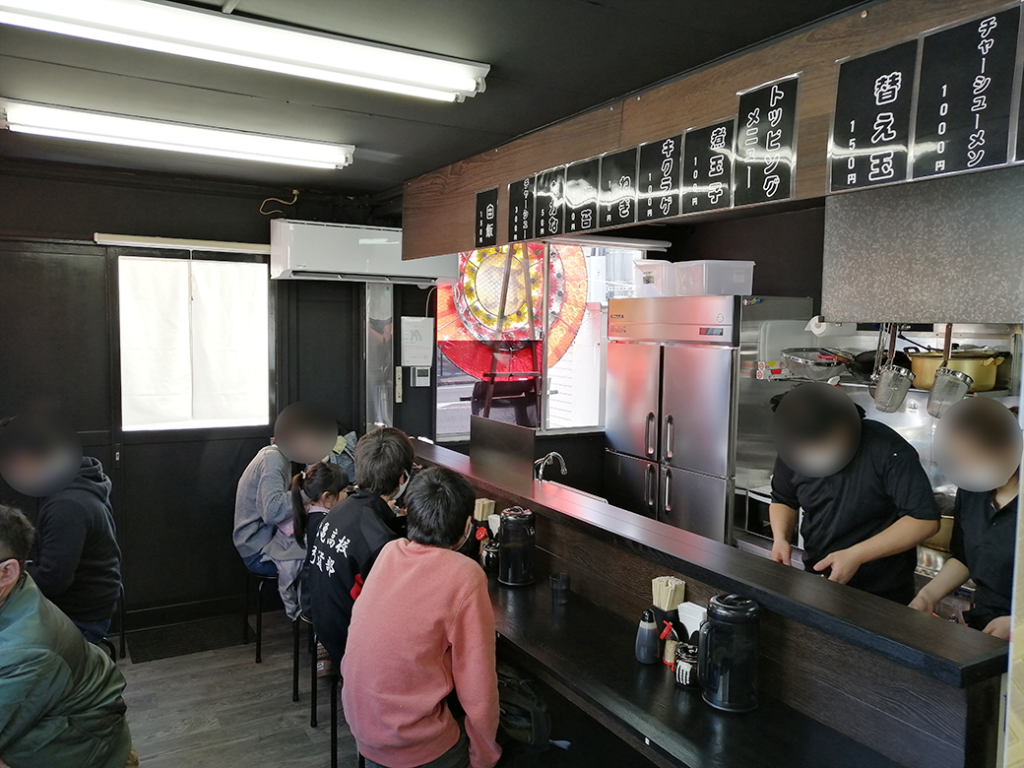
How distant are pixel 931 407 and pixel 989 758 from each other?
2.21 meters

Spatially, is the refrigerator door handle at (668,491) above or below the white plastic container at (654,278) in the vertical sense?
below

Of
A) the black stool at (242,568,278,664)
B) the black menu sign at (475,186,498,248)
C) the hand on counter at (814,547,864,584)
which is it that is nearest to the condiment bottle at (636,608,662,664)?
the hand on counter at (814,547,864,584)

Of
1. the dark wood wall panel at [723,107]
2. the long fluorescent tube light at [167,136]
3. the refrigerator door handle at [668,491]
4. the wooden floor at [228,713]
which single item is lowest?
the wooden floor at [228,713]

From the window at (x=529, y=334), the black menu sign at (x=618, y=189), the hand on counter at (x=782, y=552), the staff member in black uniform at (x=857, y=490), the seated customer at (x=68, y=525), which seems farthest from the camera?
the window at (x=529, y=334)

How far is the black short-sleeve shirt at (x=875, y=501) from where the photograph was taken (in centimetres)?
264

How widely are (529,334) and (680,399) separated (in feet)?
4.92

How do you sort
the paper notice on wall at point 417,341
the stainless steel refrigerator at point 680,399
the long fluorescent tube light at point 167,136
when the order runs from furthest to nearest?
the paper notice on wall at point 417,341 → the stainless steel refrigerator at point 680,399 → the long fluorescent tube light at point 167,136

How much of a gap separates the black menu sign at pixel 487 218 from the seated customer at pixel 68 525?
1949mm

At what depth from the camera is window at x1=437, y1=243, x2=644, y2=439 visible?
18.6 ft

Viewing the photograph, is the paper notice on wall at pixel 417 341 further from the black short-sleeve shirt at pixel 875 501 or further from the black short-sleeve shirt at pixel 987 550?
the black short-sleeve shirt at pixel 987 550

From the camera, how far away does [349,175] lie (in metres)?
4.44

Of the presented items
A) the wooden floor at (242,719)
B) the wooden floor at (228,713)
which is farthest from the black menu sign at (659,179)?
the wooden floor at (228,713)

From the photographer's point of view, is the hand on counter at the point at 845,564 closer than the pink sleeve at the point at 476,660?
No

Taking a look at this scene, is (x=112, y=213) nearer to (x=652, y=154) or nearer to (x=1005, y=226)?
(x=652, y=154)
